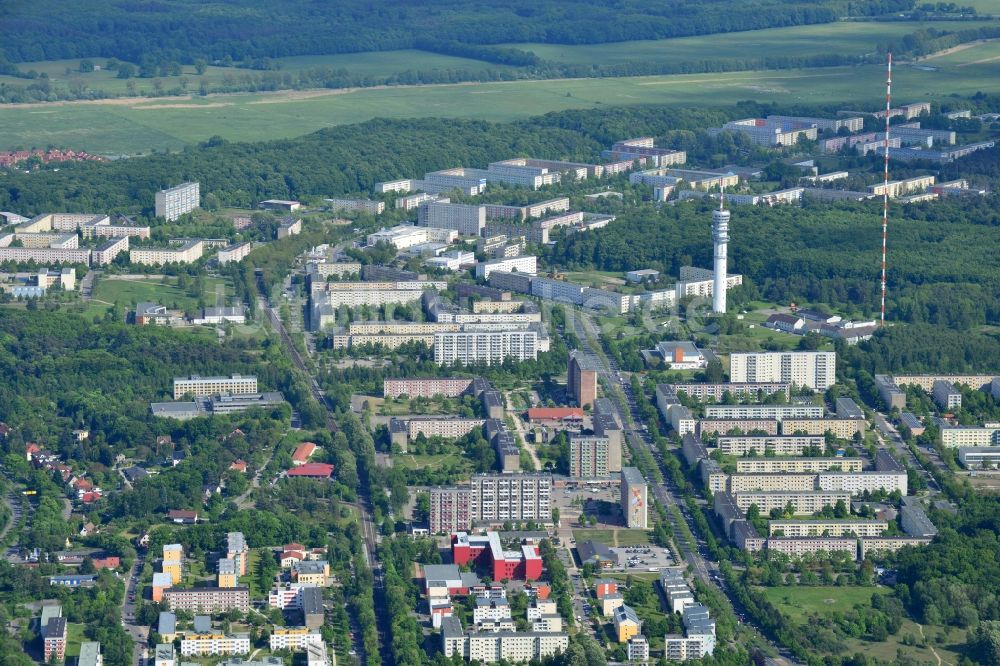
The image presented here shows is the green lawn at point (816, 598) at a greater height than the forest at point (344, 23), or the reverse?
the forest at point (344, 23)

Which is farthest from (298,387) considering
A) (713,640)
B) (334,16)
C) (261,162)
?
(334,16)

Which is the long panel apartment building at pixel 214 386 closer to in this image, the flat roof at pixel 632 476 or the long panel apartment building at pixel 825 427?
the flat roof at pixel 632 476

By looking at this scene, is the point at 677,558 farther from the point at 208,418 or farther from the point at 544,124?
the point at 544,124

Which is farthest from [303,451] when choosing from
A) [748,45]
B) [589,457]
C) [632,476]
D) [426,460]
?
[748,45]

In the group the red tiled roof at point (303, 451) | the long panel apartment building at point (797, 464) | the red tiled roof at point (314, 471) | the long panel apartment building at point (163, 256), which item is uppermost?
the long panel apartment building at point (163, 256)

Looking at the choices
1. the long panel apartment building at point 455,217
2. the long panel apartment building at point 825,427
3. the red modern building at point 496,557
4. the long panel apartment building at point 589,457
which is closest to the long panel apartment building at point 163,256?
the long panel apartment building at point 455,217
